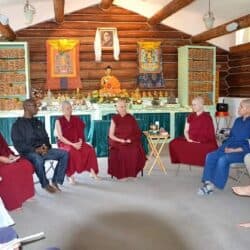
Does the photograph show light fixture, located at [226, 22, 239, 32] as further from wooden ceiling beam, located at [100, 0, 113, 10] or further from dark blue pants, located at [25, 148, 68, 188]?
dark blue pants, located at [25, 148, 68, 188]

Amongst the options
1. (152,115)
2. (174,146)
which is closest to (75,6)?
(152,115)

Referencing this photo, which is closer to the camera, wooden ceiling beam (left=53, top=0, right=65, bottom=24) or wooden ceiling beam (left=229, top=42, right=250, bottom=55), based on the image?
wooden ceiling beam (left=53, top=0, right=65, bottom=24)

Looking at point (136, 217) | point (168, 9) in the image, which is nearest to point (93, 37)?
point (168, 9)

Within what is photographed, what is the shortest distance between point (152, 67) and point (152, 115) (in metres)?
1.16

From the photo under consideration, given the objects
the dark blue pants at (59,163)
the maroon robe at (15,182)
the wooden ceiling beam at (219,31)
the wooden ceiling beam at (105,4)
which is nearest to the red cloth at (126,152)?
the dark blue pants at (59,163)

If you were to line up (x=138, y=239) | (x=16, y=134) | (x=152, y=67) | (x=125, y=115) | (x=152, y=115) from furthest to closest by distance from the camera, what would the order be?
(x=152, y=67), (x=152, y=115), (x=125, y=115), (x=16, y=134), (x=138, y=239)

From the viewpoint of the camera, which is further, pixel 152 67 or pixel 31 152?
pixel 152 67

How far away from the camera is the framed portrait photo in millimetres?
7891

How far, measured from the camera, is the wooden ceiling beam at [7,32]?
6.05 metres

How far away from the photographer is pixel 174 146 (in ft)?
17.1

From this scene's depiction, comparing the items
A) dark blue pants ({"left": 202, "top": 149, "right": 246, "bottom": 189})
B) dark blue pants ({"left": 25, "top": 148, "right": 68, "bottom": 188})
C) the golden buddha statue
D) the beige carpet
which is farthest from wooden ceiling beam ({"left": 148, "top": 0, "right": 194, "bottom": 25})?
dark blue pants ({"left": 25, "top": 148, "right": 68, "bottom": 188})

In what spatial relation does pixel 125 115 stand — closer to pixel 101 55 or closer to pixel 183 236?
pixel 183 236

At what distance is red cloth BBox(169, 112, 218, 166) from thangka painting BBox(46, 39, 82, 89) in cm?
335

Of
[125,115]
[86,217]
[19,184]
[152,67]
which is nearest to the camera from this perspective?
[86,217]
